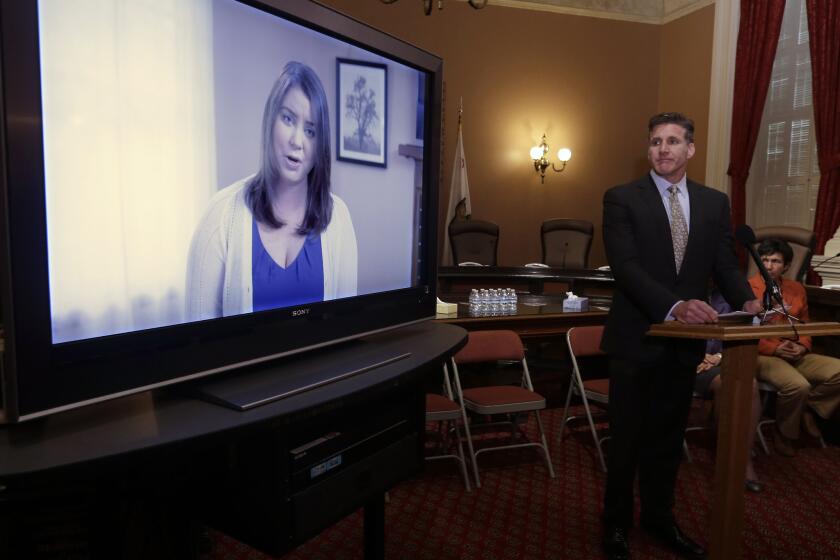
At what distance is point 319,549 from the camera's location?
8.70ft

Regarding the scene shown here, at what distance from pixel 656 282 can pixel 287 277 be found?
140 cm

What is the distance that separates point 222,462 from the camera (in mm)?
1491

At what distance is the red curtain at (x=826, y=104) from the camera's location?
19.5ft

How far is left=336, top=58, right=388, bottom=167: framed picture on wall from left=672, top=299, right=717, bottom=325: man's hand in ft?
3.52

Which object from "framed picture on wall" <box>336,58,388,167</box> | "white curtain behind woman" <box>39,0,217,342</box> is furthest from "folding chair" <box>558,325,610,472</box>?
"white curtain behind woman" <box>39,0,217,342</box>

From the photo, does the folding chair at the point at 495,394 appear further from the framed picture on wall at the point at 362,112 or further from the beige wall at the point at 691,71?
the beige wall at the point at 691,71

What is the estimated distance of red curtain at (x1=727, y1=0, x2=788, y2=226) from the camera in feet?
22.1

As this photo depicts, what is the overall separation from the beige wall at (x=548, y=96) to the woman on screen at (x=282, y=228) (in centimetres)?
646

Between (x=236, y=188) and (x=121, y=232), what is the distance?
12.6 inches

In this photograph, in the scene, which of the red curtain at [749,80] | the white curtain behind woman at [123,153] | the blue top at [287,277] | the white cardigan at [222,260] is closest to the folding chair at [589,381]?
the blue top at [287,277]

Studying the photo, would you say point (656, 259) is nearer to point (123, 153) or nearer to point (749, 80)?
point (123, 153)

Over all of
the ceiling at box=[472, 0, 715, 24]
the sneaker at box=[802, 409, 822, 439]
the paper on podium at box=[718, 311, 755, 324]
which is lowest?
the sneaker at box=[802, 409, 822, 439]

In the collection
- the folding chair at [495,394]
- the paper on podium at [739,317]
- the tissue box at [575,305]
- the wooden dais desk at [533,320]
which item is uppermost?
the paper on podium at [739,317]

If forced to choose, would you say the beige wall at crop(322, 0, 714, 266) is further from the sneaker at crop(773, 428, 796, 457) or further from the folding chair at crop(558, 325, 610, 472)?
the sneaker at crop(773, 428, 796, 457)
